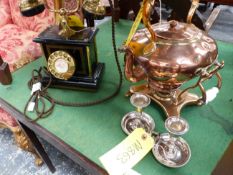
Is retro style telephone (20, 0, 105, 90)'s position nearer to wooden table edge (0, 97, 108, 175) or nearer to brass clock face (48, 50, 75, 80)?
brass clock face (48, 50, 75, 80)

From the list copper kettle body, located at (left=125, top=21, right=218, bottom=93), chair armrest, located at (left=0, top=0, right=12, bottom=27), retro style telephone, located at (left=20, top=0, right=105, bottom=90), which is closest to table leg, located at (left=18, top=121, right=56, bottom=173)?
retro style telephone, located at (left=20, top=0, right=105, bottom=90)

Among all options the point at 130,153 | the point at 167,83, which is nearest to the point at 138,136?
the point at 130,153

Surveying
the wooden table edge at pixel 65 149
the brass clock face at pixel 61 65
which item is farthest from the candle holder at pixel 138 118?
the brass clock face at pixel 61 65

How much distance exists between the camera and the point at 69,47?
74cm

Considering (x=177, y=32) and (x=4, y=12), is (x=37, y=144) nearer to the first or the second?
(x=177, y=32)

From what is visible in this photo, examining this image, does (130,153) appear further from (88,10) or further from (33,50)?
(33,50)

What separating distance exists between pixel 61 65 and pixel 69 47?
74 mm

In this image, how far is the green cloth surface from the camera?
585mm

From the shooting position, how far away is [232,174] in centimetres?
41

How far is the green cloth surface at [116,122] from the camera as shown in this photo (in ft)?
1.92

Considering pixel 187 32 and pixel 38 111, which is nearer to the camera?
pixel 187 32

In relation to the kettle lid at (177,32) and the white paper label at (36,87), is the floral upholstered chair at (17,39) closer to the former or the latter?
the white paper label at (36,87)

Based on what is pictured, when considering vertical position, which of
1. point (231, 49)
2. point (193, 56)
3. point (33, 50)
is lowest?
point (33, 50)

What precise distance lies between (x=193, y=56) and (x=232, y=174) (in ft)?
0.91
